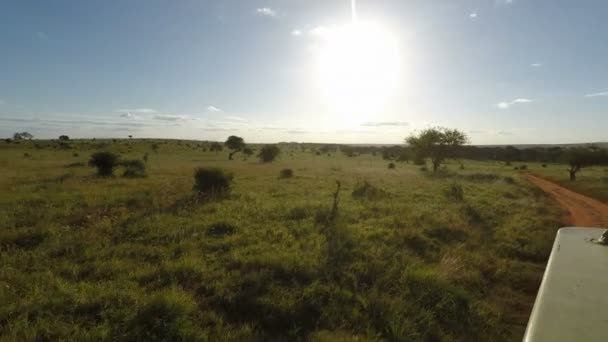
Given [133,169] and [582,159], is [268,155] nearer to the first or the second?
[133,169]

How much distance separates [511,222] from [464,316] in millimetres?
9237

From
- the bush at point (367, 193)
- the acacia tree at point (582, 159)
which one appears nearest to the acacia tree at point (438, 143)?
the acacia tree at point (582, 159)

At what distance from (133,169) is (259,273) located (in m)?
23.9

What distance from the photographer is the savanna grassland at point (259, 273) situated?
5.07 metres

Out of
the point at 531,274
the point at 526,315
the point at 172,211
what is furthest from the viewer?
the point at 172,211

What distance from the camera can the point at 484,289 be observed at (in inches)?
285

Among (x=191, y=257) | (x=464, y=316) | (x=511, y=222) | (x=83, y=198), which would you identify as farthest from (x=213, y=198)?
(x=511, y=222)

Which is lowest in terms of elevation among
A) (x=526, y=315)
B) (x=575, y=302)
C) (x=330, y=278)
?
(x=526, y=315)

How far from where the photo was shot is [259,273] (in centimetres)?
676

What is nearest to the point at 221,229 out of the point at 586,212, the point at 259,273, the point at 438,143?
the point at 259,273

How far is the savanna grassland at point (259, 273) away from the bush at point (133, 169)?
11976 mm

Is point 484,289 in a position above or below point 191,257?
below

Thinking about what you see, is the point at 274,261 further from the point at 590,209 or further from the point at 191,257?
the point at 590,209

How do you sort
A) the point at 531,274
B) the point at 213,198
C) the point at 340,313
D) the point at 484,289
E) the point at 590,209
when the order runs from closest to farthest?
the point at 340,313, the point at 484,289, the point at 531,274, the point at 213,198, the point at 590,209
